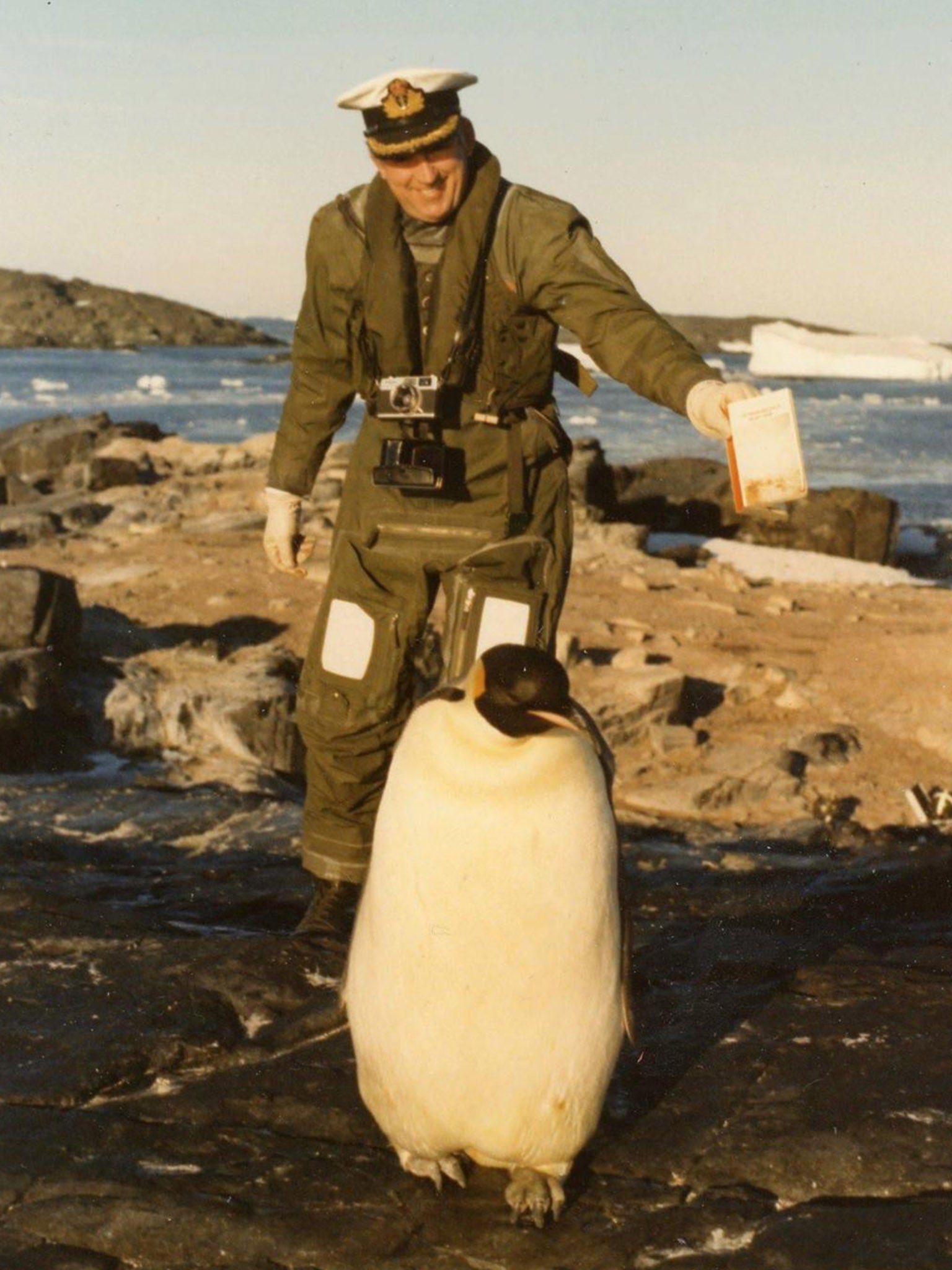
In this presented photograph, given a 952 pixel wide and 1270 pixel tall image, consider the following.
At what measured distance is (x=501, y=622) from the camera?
4.17 metres

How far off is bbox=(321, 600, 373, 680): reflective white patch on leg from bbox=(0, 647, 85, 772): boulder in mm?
3530

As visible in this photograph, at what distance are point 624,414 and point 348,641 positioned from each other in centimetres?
4475

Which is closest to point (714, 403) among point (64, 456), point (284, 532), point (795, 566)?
point (284, 532)

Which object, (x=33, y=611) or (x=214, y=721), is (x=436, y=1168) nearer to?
(x=214, y=721)

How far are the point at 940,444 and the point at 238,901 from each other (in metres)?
37.4

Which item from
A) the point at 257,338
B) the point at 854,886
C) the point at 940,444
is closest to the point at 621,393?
the point at 940,444

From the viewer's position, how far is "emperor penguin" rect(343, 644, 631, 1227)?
8.95 feet

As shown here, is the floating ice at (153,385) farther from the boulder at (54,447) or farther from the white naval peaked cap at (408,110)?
the white naval peaked cap at (408,110)

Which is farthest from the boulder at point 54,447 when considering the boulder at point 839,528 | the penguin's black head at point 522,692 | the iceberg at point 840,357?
the iceberg at point 840,357

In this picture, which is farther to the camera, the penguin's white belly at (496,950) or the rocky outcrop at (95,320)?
the rocky outcrop at (95,320)

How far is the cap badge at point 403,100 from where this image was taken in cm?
380

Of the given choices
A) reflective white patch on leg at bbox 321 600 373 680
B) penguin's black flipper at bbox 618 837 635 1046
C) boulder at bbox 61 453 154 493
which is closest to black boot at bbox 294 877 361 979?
reflective white patch on leg at bbox 321 600 373 680

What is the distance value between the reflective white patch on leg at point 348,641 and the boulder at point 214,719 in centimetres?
338

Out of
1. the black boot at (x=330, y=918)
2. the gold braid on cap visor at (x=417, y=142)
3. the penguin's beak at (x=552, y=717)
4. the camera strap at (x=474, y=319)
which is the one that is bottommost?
the black boot at (x=330, y=918)
